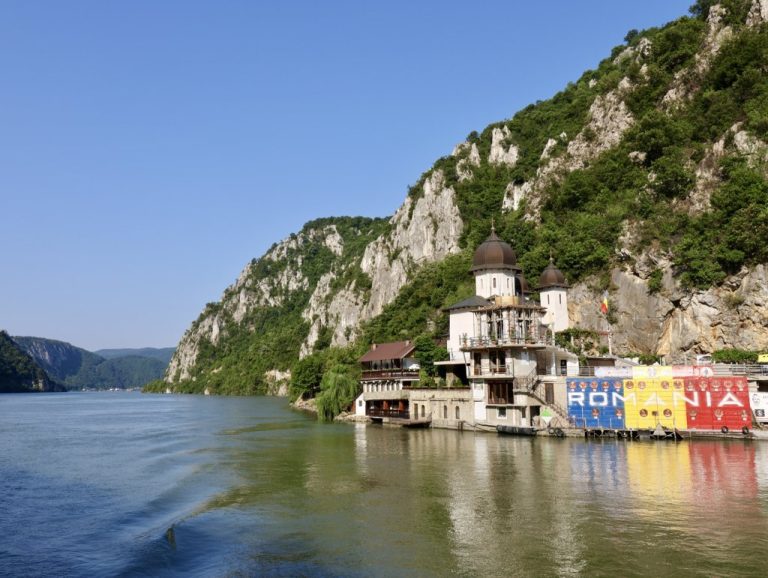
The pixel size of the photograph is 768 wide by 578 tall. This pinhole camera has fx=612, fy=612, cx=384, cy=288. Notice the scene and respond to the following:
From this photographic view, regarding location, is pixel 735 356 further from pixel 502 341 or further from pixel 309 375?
pixel 309 375

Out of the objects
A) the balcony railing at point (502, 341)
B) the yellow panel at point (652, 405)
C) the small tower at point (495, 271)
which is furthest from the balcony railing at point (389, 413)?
the yellow panel at point (652, 405)

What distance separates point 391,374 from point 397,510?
51.4 m

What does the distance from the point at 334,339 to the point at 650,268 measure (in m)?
109

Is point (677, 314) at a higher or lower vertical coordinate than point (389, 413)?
higher

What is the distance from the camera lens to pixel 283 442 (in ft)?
209

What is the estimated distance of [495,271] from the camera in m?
83.1

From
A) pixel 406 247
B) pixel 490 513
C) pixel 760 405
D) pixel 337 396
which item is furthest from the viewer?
pixel 406 247

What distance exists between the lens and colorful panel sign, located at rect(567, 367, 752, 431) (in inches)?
2137

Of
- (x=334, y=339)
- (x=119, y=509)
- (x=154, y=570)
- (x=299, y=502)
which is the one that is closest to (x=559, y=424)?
(x=299, y=502)

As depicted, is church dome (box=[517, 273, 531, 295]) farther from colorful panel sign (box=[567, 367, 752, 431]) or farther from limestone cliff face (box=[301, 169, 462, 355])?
limestone cliff face (box=[301, 169, 462, 355])

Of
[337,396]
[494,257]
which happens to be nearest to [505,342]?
[494,257]

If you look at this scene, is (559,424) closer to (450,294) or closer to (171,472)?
(171,472)

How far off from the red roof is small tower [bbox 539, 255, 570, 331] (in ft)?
63.8

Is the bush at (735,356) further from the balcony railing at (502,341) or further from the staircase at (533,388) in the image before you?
the staircase at (533,388)
